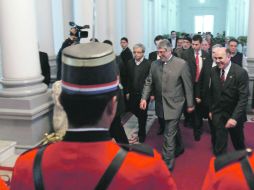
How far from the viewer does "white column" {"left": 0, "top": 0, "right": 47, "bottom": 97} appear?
4.92m

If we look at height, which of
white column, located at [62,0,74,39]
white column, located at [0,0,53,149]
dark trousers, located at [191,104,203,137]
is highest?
white column, located at [62,0,74,39]

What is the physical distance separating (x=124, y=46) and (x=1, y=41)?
155 inches

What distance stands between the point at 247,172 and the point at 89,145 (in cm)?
61

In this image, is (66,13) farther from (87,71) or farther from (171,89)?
(87,71)

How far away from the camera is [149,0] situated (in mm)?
20875

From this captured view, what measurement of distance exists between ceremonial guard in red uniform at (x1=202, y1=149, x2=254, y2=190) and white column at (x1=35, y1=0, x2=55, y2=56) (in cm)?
688

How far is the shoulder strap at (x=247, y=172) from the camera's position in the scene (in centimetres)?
137

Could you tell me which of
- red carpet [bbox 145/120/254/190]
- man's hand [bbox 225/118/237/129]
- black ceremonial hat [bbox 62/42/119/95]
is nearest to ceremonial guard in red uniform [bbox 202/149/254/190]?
black ceremonial hat [bbox 62/42/119/95]

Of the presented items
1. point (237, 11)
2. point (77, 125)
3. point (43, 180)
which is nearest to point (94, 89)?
point (77, 125)

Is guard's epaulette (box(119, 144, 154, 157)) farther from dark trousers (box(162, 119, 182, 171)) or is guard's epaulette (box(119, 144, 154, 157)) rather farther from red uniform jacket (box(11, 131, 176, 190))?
dark trousers (box(162, 119, 182, 171))

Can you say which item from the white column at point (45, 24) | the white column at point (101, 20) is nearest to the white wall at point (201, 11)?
the white column at point (101, 20)

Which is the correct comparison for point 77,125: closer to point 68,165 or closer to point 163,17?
point 68,165

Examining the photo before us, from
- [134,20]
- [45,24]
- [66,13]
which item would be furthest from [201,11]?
[45,24]

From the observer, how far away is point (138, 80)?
6.32 m
